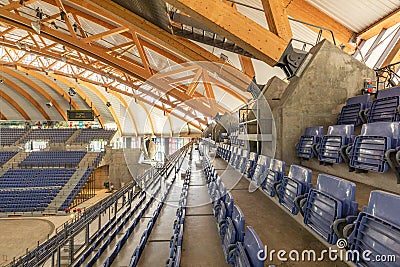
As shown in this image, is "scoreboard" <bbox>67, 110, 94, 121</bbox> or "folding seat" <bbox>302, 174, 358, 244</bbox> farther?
"scoreboard" <bbox>67, 110, 94, 121</bbox>

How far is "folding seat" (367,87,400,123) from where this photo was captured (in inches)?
136

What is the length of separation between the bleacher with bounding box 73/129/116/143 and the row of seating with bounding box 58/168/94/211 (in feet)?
27.6

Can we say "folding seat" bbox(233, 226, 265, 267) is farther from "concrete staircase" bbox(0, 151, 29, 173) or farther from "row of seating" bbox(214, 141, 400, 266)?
"concrete staircase" bbox(0, 151, 29, 173)

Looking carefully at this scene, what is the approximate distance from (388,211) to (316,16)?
7.15 meters

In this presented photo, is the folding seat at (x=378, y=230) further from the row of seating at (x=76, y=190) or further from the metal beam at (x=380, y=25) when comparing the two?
the row of seating at (x=76, y=190)

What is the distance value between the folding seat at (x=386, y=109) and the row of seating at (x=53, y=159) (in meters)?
21.4

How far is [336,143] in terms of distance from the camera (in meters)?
3.47

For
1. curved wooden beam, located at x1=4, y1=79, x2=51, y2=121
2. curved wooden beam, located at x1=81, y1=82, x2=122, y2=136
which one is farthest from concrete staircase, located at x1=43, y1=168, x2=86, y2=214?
curved wooden beam, located at x1=4, y1=79, x2=51, y2=121

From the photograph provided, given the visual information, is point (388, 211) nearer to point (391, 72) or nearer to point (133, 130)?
point (391, 72)

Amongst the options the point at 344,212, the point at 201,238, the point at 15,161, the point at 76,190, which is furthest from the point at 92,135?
the point at 344,212

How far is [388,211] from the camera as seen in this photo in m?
1.43

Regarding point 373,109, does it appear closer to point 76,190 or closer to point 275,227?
point 275,227

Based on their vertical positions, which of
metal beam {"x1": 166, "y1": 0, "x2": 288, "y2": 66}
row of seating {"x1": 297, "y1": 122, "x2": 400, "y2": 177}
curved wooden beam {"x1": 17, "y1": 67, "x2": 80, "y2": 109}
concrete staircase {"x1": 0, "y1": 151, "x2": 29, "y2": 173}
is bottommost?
concrete staircase {"x1": 0, "y1": 151, "x2": 29, "y2": 173}

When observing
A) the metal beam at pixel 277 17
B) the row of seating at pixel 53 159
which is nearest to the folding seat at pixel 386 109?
the metal beam at pixel 277 17
